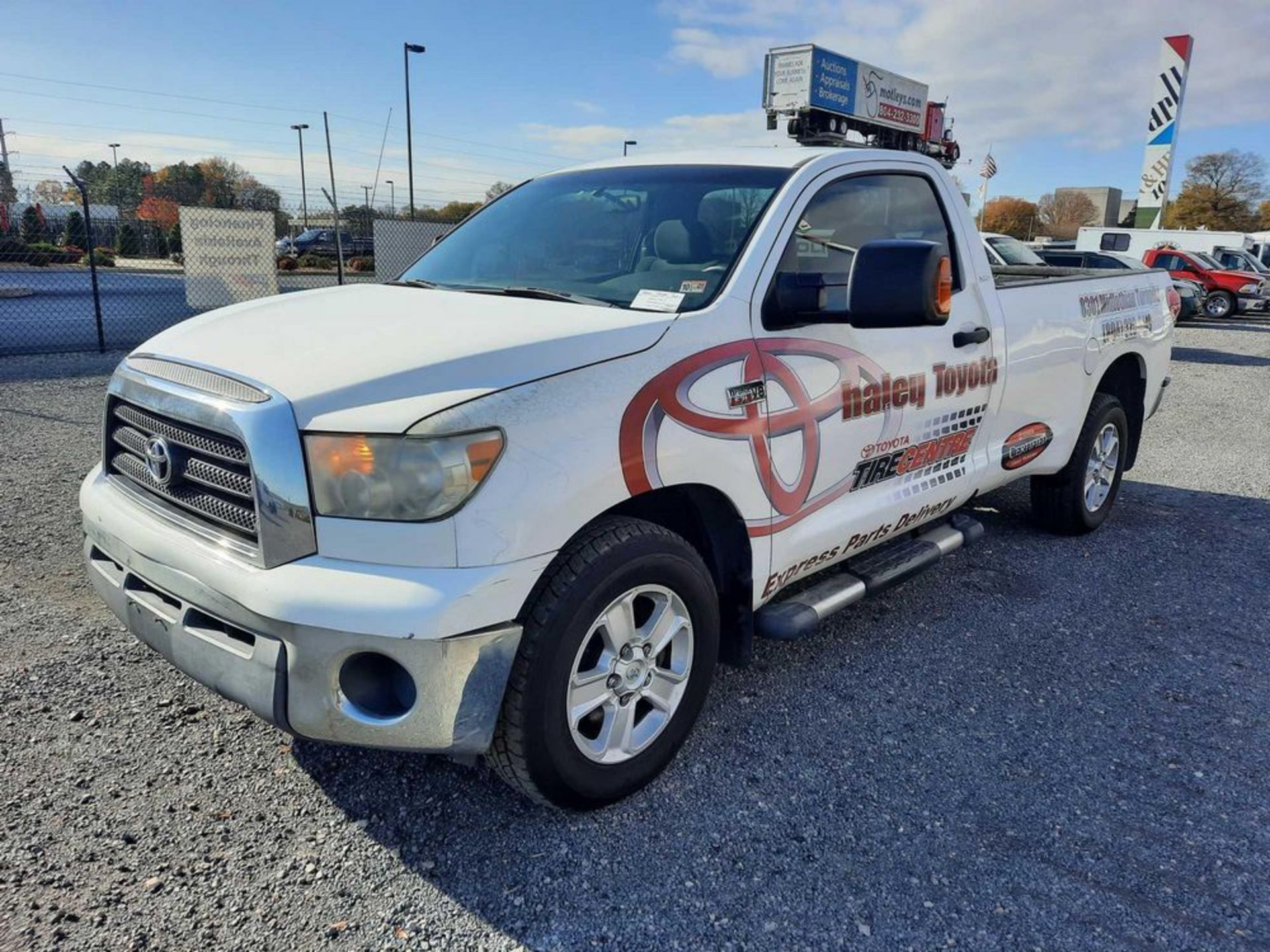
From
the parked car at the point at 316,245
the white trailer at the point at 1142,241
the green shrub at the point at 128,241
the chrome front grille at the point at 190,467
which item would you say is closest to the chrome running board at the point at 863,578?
the chrome front grille at the point at 190,467

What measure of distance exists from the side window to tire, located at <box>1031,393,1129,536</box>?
5.92 feet

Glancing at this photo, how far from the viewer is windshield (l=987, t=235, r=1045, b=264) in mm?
13305

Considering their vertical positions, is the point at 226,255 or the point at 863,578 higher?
the point at 226,255

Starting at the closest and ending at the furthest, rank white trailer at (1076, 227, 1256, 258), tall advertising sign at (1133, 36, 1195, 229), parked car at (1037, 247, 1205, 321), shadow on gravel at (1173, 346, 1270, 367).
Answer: shadow on gravel at (1173, 346, 1270, 367)
parked car at (1037, 247, 1205, 321)
white trailer at (1076, 227, 1256, 258)
tall advertising sign at (1133, 36, 1195, 229)

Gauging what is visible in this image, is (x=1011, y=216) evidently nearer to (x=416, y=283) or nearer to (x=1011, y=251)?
(x=1011, y=251)

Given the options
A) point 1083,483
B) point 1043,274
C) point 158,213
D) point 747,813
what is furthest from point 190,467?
point 158,213

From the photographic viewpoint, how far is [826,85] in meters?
18.8

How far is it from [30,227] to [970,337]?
24.4 metres

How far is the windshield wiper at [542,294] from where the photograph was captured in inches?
115

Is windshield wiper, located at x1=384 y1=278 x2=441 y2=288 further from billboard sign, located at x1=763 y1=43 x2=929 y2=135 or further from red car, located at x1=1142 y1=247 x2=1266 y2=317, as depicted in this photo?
red car, located at x1=1142 y1=247 x2=1266 y2=317

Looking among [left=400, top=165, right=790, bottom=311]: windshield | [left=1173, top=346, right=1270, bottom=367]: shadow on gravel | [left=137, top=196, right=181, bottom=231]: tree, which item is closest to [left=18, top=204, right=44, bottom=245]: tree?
[left=137, top=196, right=181, bottom=231]: tree

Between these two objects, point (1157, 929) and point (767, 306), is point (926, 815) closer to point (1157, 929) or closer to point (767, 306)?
point (1157, 929)

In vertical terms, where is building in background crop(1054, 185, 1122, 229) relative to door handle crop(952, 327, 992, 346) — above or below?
above

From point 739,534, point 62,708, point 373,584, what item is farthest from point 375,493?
point 62,708
